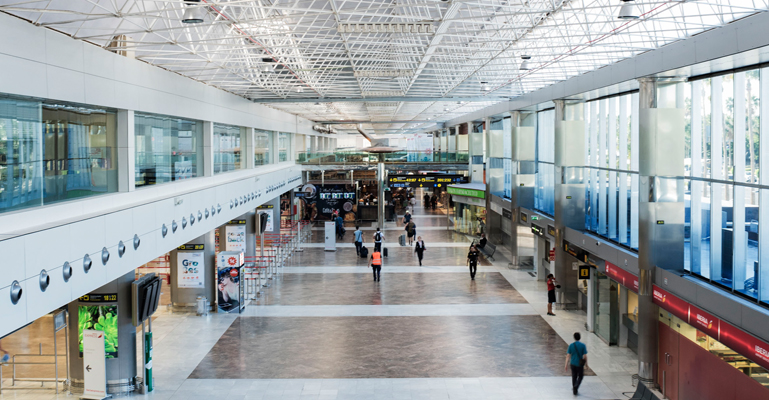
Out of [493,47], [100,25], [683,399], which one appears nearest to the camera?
[683,399]

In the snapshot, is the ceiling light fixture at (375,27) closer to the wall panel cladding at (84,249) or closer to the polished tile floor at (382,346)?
the wall panel cladding at (84,249)

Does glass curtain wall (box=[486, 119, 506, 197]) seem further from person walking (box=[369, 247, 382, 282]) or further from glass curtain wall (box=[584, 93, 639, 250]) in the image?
glass curtain wall (box=[584, 93, 639, 250])

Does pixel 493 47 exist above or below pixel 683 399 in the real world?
above

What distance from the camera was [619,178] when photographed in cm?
1698

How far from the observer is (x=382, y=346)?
49.6 ft

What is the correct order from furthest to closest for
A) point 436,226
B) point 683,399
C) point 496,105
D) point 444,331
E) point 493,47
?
1. point 436,226
2. point 496,105
3. point 493,47
4. point 444,331
5. point 683,399

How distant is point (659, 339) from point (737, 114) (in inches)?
188

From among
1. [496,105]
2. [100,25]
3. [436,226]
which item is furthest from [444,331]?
[436,226]

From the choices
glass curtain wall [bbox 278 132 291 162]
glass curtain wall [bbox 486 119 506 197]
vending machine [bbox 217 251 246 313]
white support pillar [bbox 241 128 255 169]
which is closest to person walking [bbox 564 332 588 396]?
vending machine [bbox 217 251 246 313]

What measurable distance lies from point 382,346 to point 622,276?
5.56 m

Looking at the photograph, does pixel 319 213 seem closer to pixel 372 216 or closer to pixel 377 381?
pixel 372 216

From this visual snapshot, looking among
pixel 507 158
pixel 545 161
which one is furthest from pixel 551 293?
pixel 507 158

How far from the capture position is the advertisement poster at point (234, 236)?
75.9 ft

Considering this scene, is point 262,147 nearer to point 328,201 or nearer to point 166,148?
point 328,201
